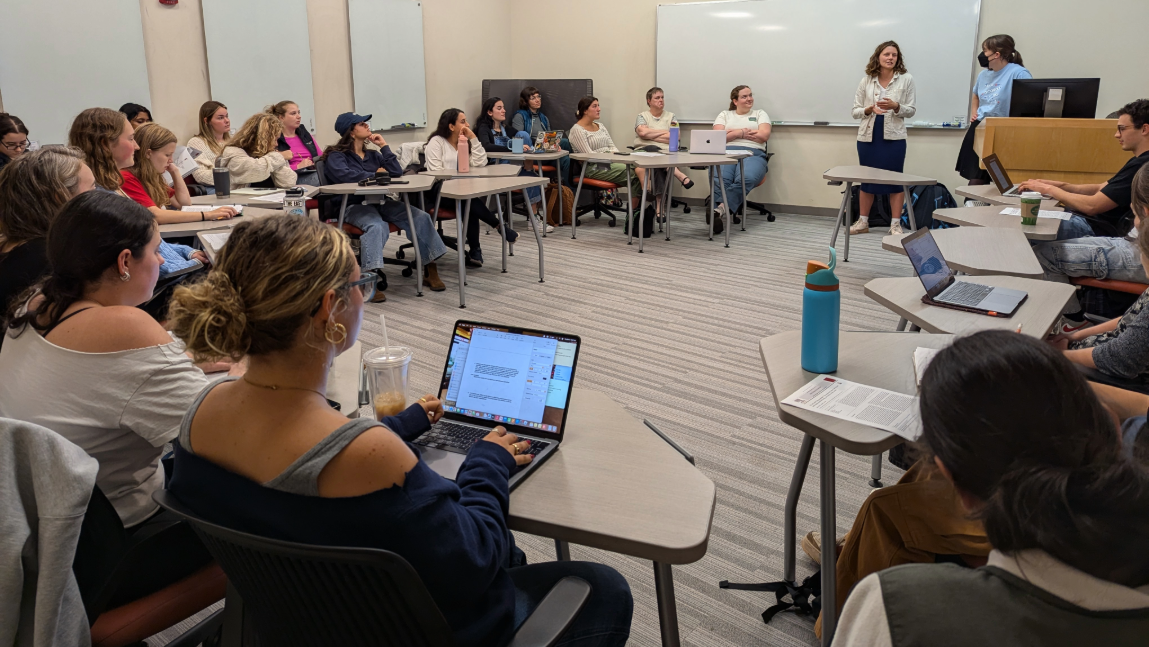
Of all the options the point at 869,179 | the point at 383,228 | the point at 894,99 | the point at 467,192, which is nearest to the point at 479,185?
the point at 467,192

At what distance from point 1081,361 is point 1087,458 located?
5.22ft

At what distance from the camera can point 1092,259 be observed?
10.8 feet

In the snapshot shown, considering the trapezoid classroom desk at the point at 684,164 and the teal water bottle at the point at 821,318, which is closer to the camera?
the teal water bottle at the point at 821,318

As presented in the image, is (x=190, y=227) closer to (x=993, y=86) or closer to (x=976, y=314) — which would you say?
(x=976, y=314)

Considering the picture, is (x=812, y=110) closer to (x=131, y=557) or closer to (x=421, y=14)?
(x=421, y=14)

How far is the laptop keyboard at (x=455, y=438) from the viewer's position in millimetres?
1472

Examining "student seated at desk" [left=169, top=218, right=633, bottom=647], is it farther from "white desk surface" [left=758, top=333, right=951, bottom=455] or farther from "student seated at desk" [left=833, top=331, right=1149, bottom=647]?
"white desk surface" [left=758, top=333, right=951, bottom=455]

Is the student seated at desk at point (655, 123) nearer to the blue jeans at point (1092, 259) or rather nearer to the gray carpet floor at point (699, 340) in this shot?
the gray carpet floor at point (699, 340)

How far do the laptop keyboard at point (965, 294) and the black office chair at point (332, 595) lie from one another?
1.79 metres

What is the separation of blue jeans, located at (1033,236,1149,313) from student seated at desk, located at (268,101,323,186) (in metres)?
4.89

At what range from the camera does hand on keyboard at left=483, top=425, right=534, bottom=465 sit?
1.38 m

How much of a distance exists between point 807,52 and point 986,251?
5.20 meters

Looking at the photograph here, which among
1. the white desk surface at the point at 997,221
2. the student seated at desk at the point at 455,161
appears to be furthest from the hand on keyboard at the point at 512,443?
the student seated at desk at the point at 455,161

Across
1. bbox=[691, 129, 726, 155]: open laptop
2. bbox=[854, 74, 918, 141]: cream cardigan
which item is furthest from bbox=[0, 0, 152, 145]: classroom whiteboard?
bbox=[854, 74, 918, 141]: cream cardigan
